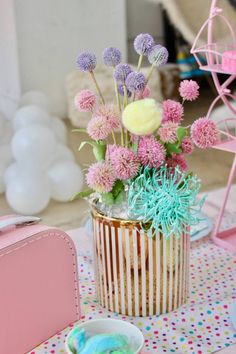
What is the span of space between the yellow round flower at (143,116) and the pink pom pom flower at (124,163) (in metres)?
0.07

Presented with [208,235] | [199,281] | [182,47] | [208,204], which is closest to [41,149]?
[208,204]

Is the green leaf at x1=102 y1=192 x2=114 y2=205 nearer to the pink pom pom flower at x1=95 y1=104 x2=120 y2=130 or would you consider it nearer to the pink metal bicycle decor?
the pink pom pom flower at x1=95 y1=104 x2=120 y2=130

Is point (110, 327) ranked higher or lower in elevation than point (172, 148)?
lower

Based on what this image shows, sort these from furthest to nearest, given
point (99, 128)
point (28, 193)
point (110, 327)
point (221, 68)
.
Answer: point (28, 193), point (221, 68), point (99, 128), point (110, 327)

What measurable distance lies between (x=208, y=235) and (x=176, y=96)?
6.22 feet

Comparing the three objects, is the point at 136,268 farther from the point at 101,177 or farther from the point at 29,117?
the point at 29,117

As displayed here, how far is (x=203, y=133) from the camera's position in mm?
823

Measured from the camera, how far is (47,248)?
770 mm

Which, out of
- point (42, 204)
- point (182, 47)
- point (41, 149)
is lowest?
point (42, 204)

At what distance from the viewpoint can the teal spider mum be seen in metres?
0.80

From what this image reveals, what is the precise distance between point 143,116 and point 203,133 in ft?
0.48

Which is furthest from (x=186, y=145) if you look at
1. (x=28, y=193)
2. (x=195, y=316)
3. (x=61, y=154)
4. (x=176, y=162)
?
(x=61, y=154)

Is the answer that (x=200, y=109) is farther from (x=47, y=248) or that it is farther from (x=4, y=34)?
(x=47, y=248)

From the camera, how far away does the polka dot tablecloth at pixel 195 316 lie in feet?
2.62
